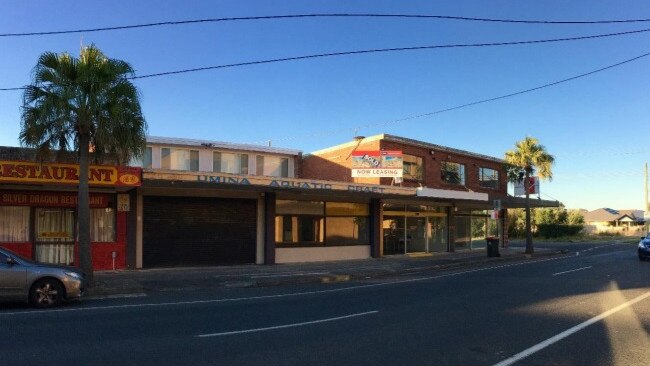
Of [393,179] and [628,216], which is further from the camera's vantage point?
[628,216]

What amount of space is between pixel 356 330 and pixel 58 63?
11.4 meters

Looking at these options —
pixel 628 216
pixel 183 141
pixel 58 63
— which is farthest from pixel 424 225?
pixel 628 216

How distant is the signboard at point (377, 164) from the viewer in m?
26.6

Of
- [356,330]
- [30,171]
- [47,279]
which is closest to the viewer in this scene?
[356,330]

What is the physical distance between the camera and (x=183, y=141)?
25859 mm

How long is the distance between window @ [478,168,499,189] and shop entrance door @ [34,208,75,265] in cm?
2466

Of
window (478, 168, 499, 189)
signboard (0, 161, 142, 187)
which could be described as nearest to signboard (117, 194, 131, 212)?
signboard (0, 161, 142, 187)

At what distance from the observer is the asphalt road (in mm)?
7012

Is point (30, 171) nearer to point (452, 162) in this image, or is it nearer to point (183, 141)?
point (183, 141)

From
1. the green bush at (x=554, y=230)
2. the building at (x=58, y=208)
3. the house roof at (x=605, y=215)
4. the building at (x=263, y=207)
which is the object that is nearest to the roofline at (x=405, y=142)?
the building at (x=263, y=207)

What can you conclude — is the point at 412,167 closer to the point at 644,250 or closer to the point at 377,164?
the point at 377,164

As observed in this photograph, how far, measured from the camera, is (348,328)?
9031mm

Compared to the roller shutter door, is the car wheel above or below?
below

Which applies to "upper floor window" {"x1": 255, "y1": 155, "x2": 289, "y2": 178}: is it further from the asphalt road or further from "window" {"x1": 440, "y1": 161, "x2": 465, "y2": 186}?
the asphalt road
